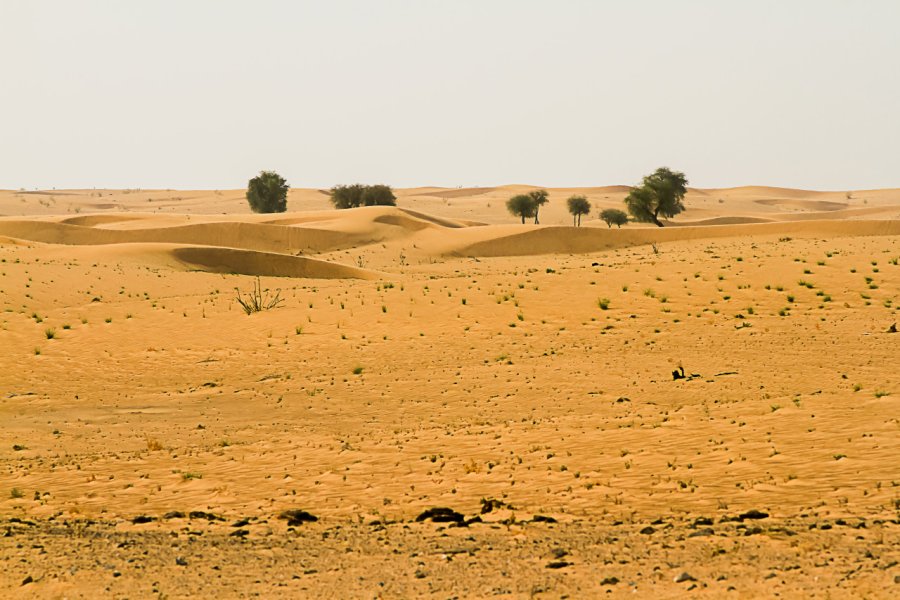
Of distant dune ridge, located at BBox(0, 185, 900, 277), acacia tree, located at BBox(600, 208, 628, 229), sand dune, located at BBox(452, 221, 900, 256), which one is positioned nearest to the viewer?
distant dune ridge, located at BBox(0, 185, 900, 277)

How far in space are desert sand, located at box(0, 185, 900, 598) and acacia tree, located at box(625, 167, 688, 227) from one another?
41.8 meters

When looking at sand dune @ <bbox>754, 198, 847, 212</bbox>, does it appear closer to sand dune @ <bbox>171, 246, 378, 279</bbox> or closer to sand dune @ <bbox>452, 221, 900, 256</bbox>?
sand dune @ <bbox>452, 221, 900, 256</bbox>

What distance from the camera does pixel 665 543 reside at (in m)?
9.47

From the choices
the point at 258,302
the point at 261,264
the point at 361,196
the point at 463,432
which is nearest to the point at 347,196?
the point at 361,196

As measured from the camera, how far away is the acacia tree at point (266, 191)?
99.2 metres

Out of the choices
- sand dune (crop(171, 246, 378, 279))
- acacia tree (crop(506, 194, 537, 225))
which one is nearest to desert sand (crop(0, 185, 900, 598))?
sand dune (crop(171, 246, 378, 279))

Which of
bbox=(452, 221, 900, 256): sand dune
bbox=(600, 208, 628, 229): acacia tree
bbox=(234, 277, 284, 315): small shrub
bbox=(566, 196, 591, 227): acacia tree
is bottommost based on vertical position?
bbox=(234, 277, 284, 315): small shrub

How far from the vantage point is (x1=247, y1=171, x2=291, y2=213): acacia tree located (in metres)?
99.2

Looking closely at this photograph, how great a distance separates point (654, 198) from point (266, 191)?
3885 centimetres

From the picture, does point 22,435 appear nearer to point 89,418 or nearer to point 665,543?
point 89,418

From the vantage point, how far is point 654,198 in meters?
79.6

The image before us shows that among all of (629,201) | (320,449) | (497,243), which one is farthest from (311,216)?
(320,449)

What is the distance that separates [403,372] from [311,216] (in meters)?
55.5

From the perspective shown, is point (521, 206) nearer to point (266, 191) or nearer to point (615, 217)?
point (615, 217)
